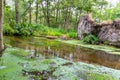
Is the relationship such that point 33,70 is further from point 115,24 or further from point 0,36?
point 115,24

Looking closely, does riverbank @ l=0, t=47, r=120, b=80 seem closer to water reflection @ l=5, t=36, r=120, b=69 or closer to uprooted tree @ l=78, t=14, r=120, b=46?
water reflection @ l=5, t=36, r=120, b=69

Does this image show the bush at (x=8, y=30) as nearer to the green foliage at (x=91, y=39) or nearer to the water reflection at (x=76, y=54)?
the water reflection at (x=76, y=54)

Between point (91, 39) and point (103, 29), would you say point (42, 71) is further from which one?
point (103, 29)

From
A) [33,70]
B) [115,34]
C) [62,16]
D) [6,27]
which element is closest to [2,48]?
[33,70]

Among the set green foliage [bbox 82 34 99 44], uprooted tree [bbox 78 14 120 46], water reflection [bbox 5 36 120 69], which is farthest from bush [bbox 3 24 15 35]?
uprooted tree [bbox 78 14 120 46]

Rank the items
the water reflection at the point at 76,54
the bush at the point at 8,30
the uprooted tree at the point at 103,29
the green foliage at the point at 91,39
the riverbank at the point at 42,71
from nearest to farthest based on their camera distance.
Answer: the riverbank at the point at 42,71, the water reflection at the point at 76,54, the bush at the point at 8,30, the uprooted tree at the point at 103,29, the green foliage at the point at 91,39

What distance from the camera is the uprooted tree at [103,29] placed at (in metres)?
13.7

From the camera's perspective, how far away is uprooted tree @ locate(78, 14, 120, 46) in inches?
539

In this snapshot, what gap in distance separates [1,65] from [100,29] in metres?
10.9

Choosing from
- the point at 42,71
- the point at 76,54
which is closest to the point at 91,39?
the point at 76,54

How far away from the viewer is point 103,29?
1472 cm

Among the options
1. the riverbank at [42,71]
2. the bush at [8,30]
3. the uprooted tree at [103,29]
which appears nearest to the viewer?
the riverbank at [42,71]

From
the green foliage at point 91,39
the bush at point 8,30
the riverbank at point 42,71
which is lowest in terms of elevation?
the green foliage at point 91,39

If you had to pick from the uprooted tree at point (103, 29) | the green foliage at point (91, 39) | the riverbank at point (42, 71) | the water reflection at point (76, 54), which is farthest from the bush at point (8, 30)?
the riverbank at point (42, 71)
